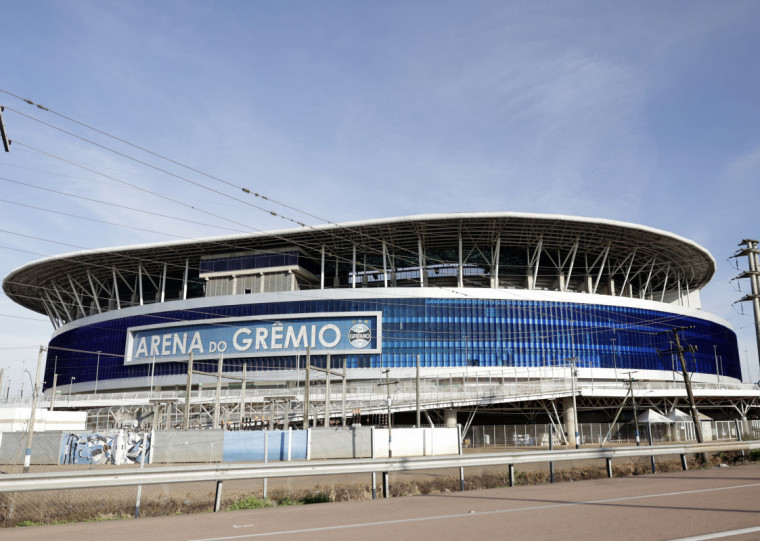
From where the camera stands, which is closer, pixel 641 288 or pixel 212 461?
pixel 212 461

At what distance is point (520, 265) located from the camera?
9381 cm

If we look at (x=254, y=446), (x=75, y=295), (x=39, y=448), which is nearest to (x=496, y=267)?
(x=254, y=446)

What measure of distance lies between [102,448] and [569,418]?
4226cm

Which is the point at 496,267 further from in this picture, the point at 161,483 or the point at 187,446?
the point at 161,483

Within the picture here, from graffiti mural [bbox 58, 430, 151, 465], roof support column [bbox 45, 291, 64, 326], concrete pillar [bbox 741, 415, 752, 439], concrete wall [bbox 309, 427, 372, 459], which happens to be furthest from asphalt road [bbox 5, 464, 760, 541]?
roof support column [bbox 45, 291, 64, 326]

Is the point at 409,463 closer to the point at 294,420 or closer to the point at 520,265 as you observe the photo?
the point at 294,420

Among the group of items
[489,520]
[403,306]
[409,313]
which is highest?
[403,306]

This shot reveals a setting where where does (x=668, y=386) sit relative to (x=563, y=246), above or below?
below

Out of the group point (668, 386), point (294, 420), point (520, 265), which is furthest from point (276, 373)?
point (668, 386)

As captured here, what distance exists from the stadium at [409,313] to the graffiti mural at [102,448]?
3340cm

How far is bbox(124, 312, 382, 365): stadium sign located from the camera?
3295 inches

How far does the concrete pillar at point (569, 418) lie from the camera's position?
59728 mm

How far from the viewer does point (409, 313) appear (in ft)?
274

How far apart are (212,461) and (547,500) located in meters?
25.9
